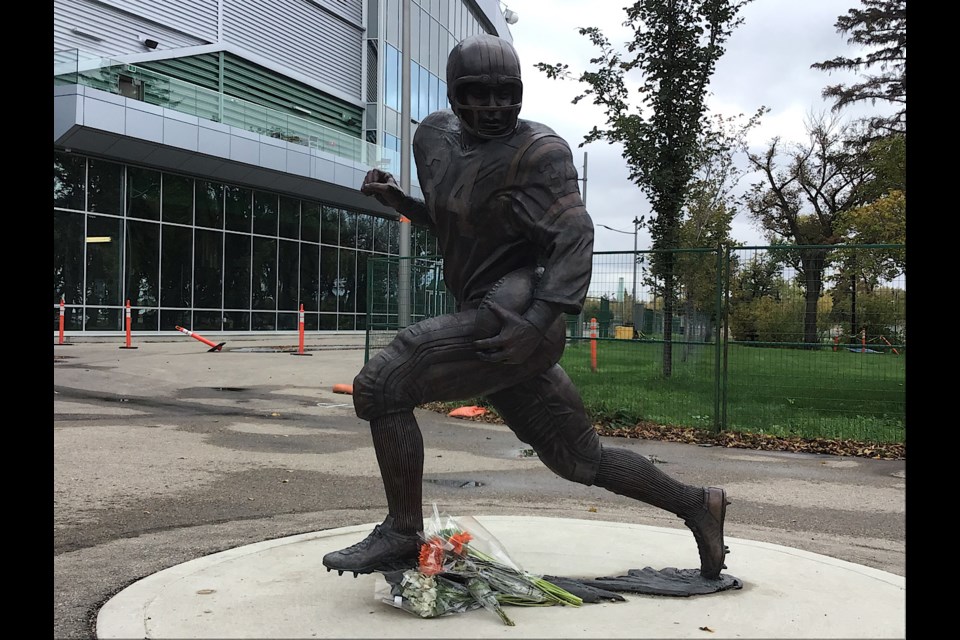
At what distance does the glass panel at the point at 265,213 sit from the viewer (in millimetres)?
25859

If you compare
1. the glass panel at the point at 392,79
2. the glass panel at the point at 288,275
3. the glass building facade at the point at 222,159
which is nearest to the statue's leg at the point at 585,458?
the glass building facade at the point at 222,159

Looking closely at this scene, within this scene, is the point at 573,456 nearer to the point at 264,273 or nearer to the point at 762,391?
the point at 762,391

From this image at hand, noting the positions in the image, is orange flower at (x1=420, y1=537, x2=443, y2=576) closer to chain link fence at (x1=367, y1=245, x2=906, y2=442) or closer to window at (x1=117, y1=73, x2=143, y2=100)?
chain link fence at (x1=367, y1=245, x2=906, y2=442)

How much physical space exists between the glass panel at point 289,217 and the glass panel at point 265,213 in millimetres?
338

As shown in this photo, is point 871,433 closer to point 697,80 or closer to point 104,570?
point 697,80

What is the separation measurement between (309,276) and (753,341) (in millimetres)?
20697

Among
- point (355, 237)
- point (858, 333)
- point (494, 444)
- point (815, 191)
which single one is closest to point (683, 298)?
point (858, 333)

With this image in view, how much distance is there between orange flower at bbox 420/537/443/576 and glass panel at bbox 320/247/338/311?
2627cm

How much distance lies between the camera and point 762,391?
34.1 feet

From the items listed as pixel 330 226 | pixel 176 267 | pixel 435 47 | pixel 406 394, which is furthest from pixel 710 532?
pixel 435 47

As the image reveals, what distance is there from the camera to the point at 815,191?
125 feet
